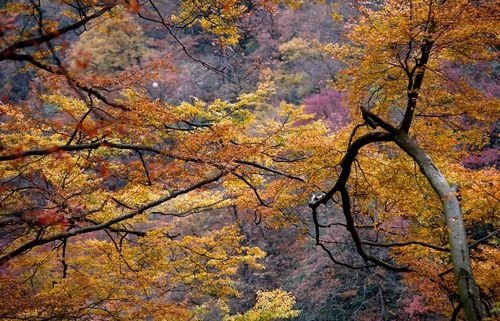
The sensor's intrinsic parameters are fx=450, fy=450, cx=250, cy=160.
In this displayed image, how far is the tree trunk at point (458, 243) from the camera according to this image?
11.5ft

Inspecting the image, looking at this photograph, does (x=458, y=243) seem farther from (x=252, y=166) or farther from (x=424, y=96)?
(x=424, y=96)

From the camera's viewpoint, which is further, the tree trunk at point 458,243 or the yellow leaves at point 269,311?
the yellow leaves at point 269,311

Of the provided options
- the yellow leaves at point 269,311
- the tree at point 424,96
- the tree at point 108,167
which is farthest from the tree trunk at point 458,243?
the yellow leaves at point 269,311

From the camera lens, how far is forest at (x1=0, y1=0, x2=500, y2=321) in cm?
381

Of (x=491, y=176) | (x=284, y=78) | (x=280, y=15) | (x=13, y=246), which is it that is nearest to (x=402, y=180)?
(x=491, y=176)

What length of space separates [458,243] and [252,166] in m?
2.62

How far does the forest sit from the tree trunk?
0.01 m

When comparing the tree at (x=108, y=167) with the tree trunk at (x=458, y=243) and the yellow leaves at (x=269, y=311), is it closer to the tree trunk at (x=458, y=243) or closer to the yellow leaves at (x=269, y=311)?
the yellow leaves at (x=269, y=311)

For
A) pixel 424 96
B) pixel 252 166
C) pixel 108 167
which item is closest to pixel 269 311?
pixel 252 166

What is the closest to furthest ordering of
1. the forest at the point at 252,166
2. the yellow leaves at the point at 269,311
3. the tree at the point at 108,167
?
the tree at the point at 108,167 → the forest at the point at 252,166 → the yellow leaves at the point at 269,311

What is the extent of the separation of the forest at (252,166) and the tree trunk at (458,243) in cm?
1

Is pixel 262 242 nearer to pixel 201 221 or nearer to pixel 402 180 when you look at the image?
pixel 201 221

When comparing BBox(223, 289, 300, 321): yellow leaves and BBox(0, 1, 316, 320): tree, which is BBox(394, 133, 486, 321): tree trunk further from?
BBox(223, 289, 300, 321): yellow leaves

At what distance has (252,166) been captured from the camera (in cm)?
563
